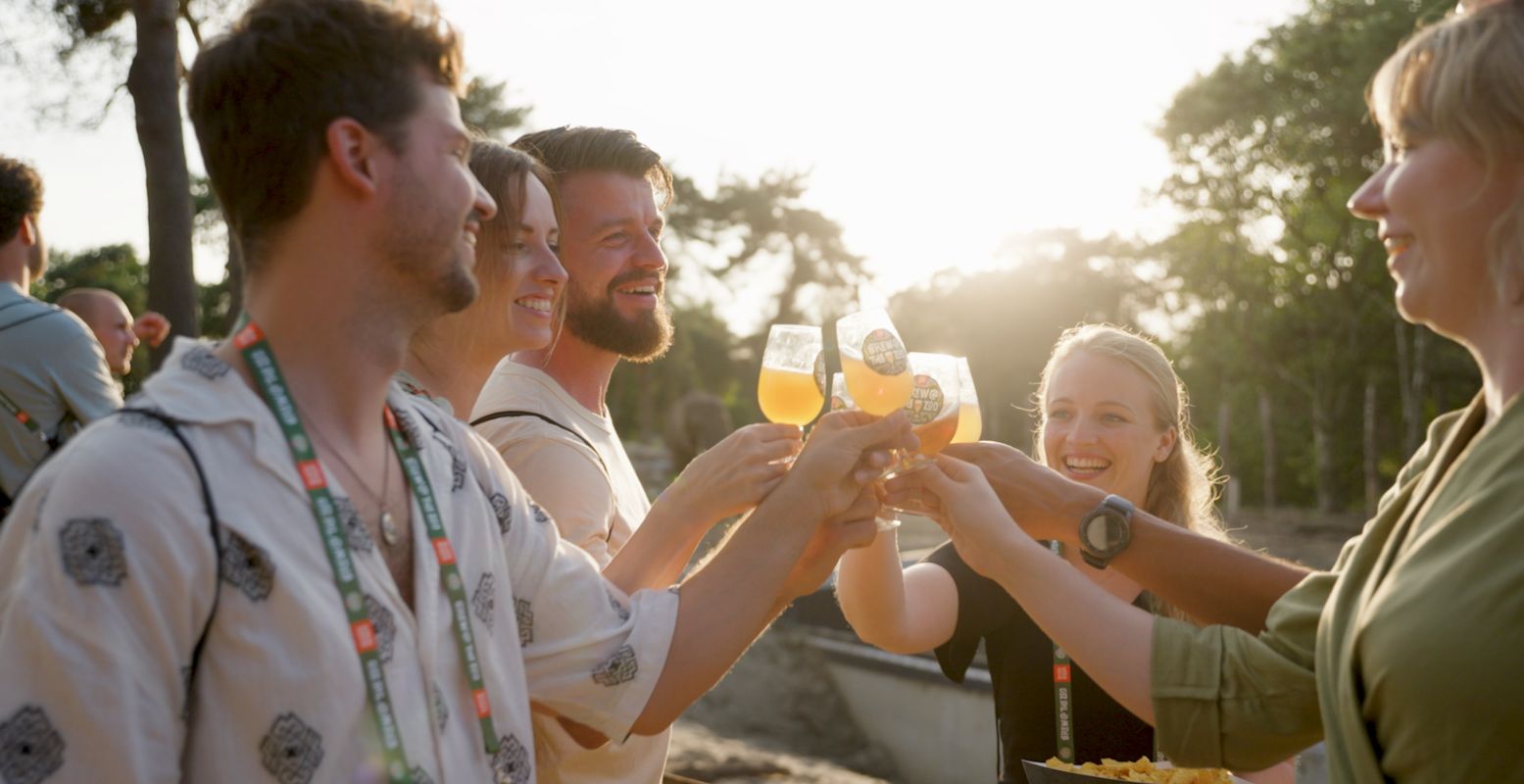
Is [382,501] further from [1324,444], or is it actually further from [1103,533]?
[1324,444]

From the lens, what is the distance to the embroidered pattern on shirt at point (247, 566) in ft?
5.69

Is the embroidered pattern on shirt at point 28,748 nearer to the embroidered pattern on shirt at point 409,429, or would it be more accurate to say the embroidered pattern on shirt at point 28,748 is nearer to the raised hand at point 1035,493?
the embroidered pattern on shirt at point 409,429

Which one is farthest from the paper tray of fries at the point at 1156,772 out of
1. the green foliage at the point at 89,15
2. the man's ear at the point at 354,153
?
the green foliage at the point at 89,15

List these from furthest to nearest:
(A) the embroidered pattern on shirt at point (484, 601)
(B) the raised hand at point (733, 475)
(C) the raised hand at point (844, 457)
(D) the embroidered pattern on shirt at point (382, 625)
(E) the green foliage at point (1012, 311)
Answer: (E) the green foliage at point (1012, 311)
(B) the raised hand at point (733, 475)
(C) the raised hand at point (844, 457)
(A) the embroidered pattern on shirt at point (484, 601)
(D) the embroidered pattern on shirt at point (382, 625)

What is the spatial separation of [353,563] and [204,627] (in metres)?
0.22

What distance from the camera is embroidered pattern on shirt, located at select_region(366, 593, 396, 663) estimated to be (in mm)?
1861

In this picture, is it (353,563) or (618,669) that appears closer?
(353,563)

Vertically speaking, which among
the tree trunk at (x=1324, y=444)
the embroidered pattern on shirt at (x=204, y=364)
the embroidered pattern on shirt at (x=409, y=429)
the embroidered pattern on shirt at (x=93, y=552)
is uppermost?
the embroidered pattern on shirt at (x=204, y=364)

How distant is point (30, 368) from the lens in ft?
15.0

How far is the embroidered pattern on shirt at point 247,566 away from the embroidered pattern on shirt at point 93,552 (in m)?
0.13

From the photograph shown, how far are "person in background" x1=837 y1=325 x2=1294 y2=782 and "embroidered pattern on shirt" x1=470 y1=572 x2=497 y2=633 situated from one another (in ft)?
4.47

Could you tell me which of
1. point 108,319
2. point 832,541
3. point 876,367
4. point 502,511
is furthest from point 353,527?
point 108,319

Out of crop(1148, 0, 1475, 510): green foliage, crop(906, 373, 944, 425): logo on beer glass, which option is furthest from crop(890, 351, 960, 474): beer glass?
crop(1148, 0, 1475, 510): green foliage

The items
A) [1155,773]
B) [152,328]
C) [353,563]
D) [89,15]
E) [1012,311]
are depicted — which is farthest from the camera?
[1012,311]
